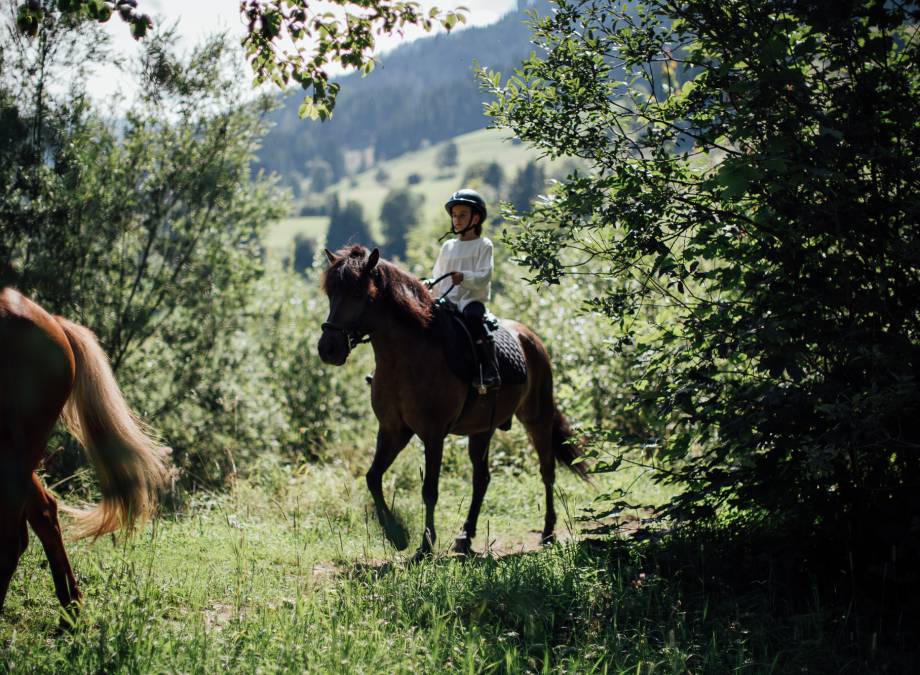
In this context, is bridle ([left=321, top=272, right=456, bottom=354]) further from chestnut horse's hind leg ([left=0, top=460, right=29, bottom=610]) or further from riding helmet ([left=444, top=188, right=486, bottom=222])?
chestnut horse's hind leg ([left=0, top=460, right=29, bottom=610])

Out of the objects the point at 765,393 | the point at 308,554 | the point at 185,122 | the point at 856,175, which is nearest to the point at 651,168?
the point at 856,175

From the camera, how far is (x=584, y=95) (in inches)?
197

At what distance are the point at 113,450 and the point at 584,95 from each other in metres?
4.01

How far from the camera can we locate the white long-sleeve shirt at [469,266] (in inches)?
259

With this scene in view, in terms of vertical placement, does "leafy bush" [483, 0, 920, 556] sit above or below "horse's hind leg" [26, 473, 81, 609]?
above

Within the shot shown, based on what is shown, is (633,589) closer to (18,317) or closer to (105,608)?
(105,608)

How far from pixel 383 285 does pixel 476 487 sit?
Result: 220cm

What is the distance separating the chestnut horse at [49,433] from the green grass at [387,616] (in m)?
0.33

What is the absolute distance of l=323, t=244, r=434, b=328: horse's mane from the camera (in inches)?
227

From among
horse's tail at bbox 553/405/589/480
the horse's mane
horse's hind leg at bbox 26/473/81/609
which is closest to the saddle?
the horse's mane

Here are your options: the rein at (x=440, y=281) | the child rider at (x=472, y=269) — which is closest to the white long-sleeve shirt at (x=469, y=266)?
the child rider at (x=472, y=269)

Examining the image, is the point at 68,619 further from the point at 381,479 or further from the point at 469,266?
the point at 469,266

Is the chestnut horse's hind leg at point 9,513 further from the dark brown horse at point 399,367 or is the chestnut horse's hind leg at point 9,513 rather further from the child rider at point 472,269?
the child rider at point 472,269

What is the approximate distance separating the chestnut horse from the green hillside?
102469mm
